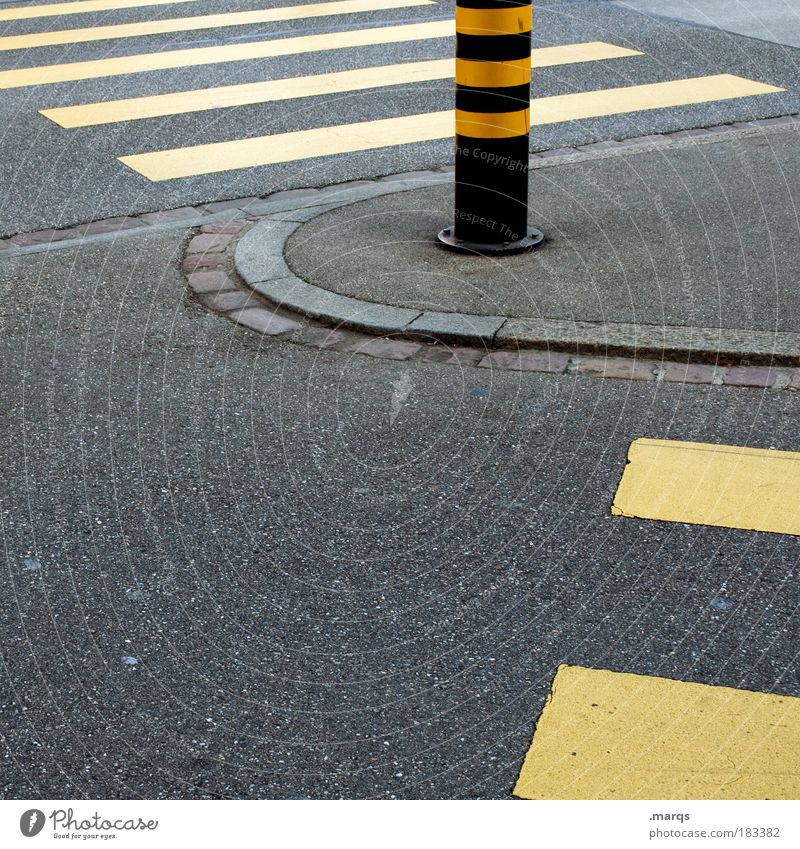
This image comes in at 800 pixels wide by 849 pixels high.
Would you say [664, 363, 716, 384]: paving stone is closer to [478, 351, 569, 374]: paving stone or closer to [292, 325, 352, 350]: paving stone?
[478, 351, 569, 374]: paving stone

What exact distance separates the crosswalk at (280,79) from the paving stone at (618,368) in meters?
3.16

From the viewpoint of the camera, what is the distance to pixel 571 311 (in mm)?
5102

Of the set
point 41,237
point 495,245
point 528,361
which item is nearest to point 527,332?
point 528,361

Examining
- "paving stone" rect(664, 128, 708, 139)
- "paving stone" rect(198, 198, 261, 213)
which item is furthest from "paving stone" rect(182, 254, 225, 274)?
"paving stone" rect(664, 128, 708, 139)

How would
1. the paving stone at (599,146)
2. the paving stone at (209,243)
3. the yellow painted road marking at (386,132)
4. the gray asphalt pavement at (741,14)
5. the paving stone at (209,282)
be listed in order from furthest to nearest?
1. the gray asphalt pavement at (741,14)
2. the paving stone at (599,146)
3. the yellow painted road marking at (386,132)
4. the paving stone at (209,243)
5. the paving stone at (209,282)

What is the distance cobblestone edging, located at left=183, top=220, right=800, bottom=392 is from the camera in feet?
15.3

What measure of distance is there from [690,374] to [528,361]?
1.94 ft

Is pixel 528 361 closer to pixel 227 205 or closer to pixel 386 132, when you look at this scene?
pixel 227 205

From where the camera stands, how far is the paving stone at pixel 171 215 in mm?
6473

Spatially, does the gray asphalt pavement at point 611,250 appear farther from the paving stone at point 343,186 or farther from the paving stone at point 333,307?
the paving stone at point 343,186

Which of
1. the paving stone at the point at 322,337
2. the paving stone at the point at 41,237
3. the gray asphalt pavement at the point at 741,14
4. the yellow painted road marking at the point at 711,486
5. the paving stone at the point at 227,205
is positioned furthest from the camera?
the gray asphalt pavement at the point at 741,14

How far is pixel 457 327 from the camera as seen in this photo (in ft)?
16.3

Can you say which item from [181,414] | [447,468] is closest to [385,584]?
[447,468]

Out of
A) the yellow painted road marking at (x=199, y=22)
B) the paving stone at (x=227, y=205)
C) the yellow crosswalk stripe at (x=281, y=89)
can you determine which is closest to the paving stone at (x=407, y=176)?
the paving stone at (x=227, y=205)
